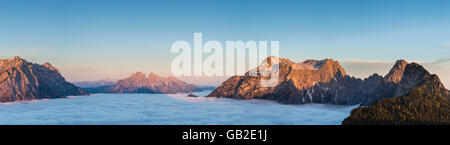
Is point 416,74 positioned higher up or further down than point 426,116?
higher up
